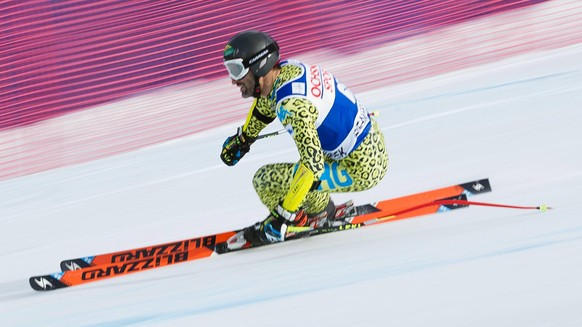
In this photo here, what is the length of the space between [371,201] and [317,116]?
43.3 inches

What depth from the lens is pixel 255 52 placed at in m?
3.83

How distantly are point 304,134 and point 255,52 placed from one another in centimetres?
46

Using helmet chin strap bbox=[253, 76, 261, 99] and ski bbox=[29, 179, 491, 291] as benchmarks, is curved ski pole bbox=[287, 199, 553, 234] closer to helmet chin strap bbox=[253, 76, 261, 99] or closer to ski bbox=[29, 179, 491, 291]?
ski bbox=[29, 179, 491, 291]

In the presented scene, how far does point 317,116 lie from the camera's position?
382 centimetres

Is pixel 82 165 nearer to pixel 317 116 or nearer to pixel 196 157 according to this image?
pixel 196 157

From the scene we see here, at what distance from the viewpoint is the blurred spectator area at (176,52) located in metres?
6.96

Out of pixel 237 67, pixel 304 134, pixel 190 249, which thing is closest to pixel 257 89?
pixel 237 67

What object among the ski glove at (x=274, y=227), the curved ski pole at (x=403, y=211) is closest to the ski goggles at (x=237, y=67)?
the ski glove at (x=274, y=227)

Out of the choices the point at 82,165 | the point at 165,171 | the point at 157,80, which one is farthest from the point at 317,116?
the point at 157,80

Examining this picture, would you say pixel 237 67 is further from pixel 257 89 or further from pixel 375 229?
pixel 375 229

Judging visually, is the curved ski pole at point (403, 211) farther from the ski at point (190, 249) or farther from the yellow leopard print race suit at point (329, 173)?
the yellow leopard print race suit at point (329, 173)

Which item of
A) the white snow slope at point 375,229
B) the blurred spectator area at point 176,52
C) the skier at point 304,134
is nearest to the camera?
the white snow slope at point 375,229

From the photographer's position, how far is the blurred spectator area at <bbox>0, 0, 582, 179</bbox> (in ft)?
22.9

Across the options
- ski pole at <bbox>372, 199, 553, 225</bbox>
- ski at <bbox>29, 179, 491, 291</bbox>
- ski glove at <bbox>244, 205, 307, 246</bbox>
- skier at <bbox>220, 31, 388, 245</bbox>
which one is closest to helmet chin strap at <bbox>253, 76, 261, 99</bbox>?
skier at <bbox>220, 31, 388, 245</bbox>
